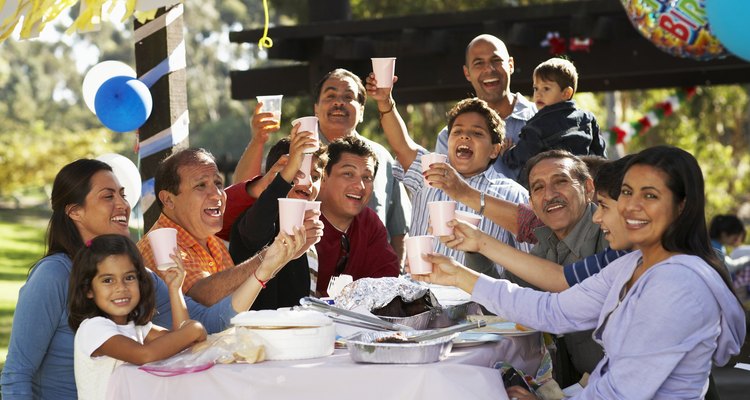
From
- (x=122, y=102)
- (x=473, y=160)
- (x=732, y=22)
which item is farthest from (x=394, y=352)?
(x=732, y=22)

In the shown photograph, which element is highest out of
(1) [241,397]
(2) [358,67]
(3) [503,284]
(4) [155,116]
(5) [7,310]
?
(2) [358,67]

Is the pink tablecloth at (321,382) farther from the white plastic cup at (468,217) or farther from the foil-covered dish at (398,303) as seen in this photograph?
the white plastic cup at (468,217)

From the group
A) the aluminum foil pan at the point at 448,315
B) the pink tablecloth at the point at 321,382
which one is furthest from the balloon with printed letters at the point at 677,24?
the pink tablecloth at the point at 321,382

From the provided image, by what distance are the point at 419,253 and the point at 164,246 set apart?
2.95 ft

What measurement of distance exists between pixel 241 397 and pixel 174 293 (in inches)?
26.9

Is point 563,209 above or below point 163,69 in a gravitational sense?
below

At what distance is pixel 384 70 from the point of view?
224 inches

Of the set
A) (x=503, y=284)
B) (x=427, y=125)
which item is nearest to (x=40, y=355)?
(x=503, y=284)

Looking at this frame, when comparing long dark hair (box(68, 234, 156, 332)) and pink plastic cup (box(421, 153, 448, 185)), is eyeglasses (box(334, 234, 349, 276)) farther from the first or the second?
long dark hair (box(68, 234, 156, 332))

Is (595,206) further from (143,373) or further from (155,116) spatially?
(155,116)

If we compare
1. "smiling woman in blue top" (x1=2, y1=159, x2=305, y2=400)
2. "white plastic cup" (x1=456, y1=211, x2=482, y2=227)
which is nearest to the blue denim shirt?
"smiling woman in blue top" (x1=2, y1=159, x2=305, y2=400)

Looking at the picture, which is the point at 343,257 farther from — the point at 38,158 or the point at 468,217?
the point at 38,158

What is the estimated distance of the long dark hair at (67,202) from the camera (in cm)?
414

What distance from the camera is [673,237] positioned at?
338 cm
